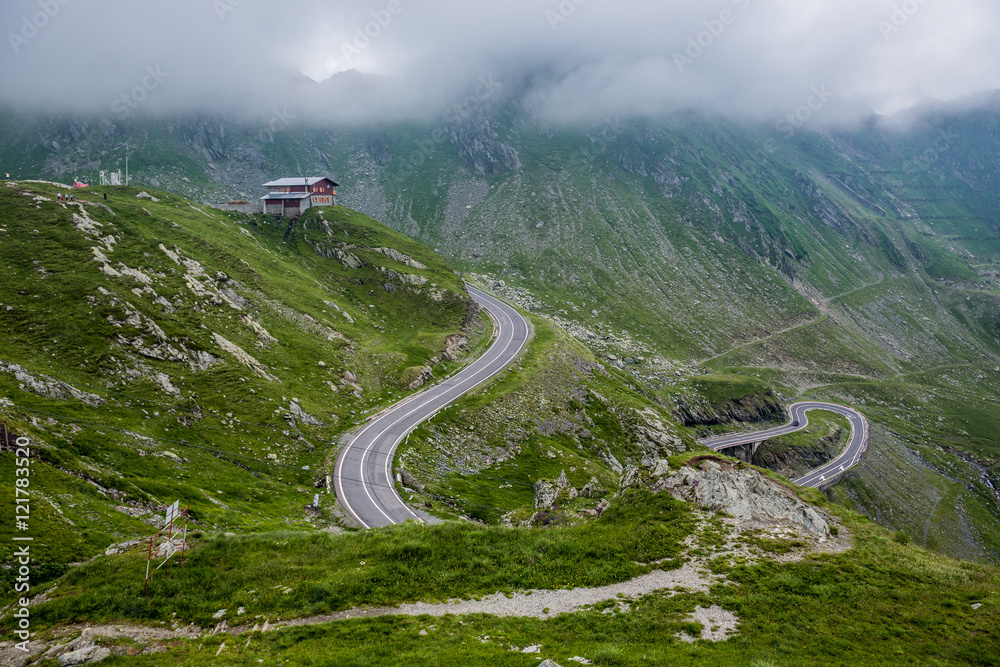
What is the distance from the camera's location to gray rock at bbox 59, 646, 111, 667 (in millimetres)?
15656

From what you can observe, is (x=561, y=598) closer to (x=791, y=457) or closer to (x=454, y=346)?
(x=454, y=346)

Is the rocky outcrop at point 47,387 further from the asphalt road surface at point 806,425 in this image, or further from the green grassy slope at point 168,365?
the asphalt road surface at point 806,425

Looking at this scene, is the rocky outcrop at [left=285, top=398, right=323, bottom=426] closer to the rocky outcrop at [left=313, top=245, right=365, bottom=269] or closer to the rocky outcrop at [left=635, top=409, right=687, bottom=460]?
the rocky outcrop at [left=635, top=409, right=687, bottom=460]

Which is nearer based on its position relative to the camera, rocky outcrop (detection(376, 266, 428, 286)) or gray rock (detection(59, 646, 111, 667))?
gray rock (detection(59, 646, 111, 667))

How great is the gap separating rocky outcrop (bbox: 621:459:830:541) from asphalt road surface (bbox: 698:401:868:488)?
72353 mm

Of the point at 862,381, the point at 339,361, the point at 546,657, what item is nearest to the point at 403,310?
the point at 339,361

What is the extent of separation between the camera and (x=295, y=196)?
102750 mm

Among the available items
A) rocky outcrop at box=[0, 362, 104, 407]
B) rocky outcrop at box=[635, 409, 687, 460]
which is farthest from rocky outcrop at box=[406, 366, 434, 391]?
rocky outcrop at box=[0, 362, 104, 407]

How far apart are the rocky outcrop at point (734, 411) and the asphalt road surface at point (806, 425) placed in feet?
13.4

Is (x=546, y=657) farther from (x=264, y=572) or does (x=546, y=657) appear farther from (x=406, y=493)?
(x=406, y=493)

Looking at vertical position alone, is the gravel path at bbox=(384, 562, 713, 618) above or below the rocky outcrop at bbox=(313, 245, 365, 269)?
below

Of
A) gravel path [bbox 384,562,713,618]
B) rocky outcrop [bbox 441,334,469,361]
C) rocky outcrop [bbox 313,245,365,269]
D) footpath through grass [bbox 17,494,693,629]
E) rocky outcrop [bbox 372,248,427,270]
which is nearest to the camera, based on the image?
footpath through grass [bbox 17,494,693,629]

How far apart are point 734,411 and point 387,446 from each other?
9658 centimetres

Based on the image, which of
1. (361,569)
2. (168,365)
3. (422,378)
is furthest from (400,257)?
(361,569)
